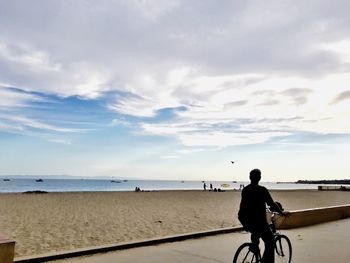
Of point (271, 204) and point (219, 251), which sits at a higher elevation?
point (271, 204)

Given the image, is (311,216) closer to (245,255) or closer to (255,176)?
(245,255)

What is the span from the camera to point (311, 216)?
39.0ft

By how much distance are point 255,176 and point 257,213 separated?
0.54 metres

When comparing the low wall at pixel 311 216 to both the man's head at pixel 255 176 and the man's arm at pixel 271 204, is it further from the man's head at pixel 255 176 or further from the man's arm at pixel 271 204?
the man's head at pixel 255 176

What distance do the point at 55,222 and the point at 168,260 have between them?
9533mm

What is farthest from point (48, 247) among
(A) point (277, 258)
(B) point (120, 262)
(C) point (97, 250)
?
(A) point (277, 258)

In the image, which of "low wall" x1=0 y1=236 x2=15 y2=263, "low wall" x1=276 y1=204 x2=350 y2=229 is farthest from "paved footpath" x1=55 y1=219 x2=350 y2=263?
"low wall" x1=0 y1=236 x2=15 y2=263

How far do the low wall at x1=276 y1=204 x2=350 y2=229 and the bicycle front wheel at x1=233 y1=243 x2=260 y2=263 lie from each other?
4807 millimetres

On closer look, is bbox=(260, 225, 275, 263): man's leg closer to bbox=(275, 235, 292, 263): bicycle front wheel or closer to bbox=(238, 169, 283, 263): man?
bbox=(238, 169, 283, 263): man

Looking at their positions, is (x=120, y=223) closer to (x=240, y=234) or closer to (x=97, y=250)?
(x=240, y=234)

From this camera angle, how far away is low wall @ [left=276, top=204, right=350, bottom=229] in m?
A: 10.9

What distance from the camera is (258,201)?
530 cm

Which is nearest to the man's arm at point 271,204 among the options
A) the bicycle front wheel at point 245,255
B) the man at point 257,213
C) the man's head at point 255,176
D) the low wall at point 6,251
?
the man at point 257,213

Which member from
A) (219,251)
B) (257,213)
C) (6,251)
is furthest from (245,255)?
(6,251)
